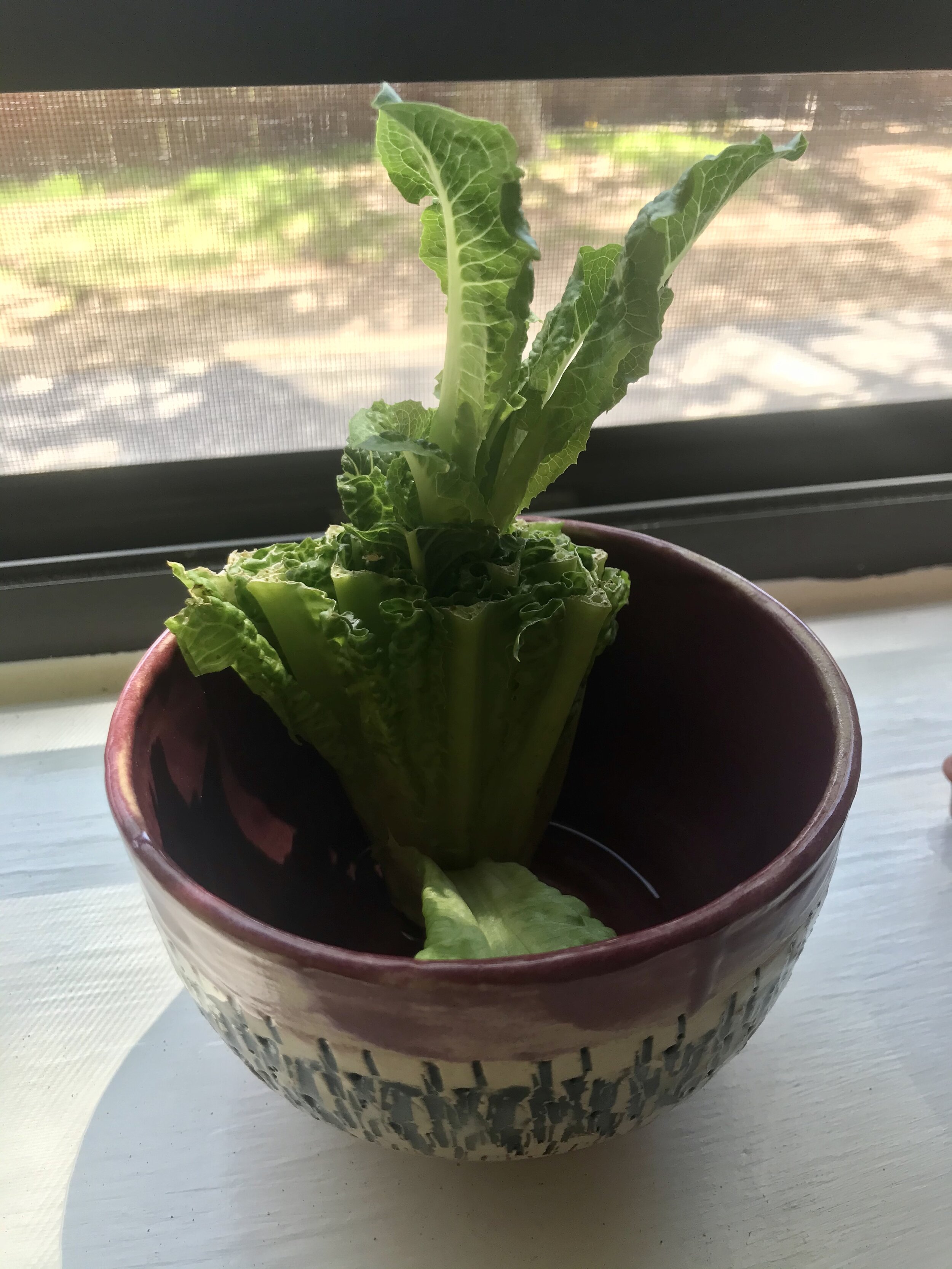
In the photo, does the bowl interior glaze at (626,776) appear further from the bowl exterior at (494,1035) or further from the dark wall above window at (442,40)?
the dark wall above window at (442,40)

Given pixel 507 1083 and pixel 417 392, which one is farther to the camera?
pixel 417 392

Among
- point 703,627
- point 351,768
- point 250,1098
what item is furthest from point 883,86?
point 250,1098

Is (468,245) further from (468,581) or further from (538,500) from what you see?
(538,500)

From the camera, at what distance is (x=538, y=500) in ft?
2.09

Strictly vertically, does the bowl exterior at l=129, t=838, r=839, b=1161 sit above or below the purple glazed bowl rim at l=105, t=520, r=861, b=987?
below

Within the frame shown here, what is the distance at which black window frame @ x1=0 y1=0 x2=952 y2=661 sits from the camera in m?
0.48

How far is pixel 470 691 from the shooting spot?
0.35 metres

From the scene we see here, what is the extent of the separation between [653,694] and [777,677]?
0.25 feet

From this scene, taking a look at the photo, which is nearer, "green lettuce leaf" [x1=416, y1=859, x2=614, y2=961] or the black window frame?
Answer: "green lettuce leaf" [x1=416, y1=859, x2=614, y2=961]

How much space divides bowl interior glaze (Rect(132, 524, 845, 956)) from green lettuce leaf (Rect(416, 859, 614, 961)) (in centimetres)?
7

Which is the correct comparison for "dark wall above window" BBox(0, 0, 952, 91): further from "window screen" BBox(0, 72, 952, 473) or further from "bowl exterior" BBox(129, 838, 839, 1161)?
"bowl exterior" BBox(129, 838, 839, 1161)

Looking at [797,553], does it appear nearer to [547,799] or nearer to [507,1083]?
[547,799]

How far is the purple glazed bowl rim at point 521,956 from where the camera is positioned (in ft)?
0.80

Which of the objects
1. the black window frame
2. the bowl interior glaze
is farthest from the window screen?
the bowl interior glaze
